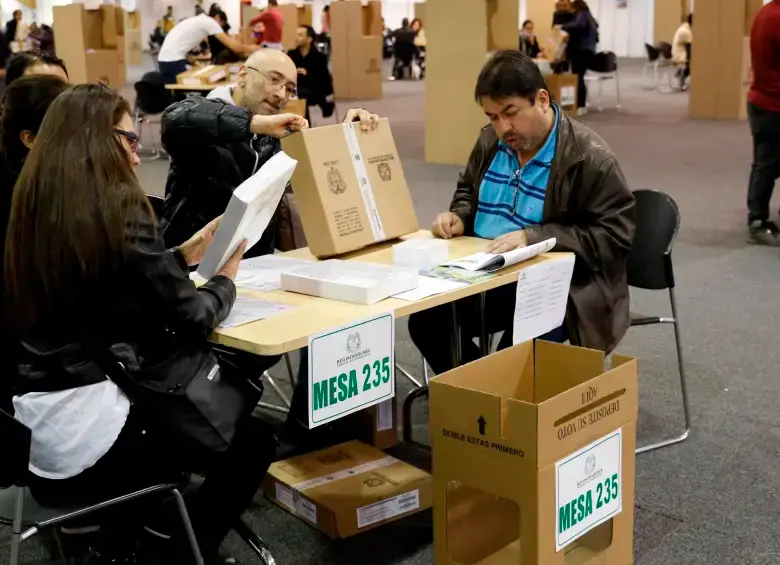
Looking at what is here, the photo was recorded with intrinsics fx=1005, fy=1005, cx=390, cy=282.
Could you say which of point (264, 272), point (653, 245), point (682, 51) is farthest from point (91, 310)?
point (682, 51)

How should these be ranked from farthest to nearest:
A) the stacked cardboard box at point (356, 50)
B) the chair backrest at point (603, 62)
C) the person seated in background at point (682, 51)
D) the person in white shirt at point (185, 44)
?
the stacked cardboard box at point (356, 50)
the person seated in background at point (682, 51)
the chair backrest at point (603, 62)
the person in white shirt at point (185, 44)

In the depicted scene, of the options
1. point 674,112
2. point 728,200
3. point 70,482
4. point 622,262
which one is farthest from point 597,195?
point 674,112

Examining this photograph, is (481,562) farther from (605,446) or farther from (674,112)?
(674,112)

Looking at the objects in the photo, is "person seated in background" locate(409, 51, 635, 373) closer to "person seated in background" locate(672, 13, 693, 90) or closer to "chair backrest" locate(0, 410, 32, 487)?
"chair backrest" locate(0, 410, 32, 487)

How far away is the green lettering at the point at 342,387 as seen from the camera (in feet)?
6.75

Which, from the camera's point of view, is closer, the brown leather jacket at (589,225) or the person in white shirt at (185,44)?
the brown leather jacket at (589,225)

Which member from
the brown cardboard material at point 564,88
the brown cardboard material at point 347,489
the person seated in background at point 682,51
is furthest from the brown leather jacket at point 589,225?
the person seated in background at point 682,51

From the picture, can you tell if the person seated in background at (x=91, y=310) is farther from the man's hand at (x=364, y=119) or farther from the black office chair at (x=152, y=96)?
the black office chair at (x=152, y=96)

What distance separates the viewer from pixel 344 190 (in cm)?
264

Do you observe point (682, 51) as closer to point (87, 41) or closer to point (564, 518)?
point (87, 41)

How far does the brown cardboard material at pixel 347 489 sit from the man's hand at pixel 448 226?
65 centimetres

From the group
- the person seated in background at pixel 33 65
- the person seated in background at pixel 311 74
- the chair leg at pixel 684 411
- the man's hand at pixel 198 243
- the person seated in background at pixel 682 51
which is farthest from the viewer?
the person seated in background at pixel 682 51

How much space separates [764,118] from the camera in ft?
17.9

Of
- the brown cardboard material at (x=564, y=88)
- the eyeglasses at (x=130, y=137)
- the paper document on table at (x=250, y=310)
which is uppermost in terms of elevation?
the brown cardboard material at (x=564, y=88)
